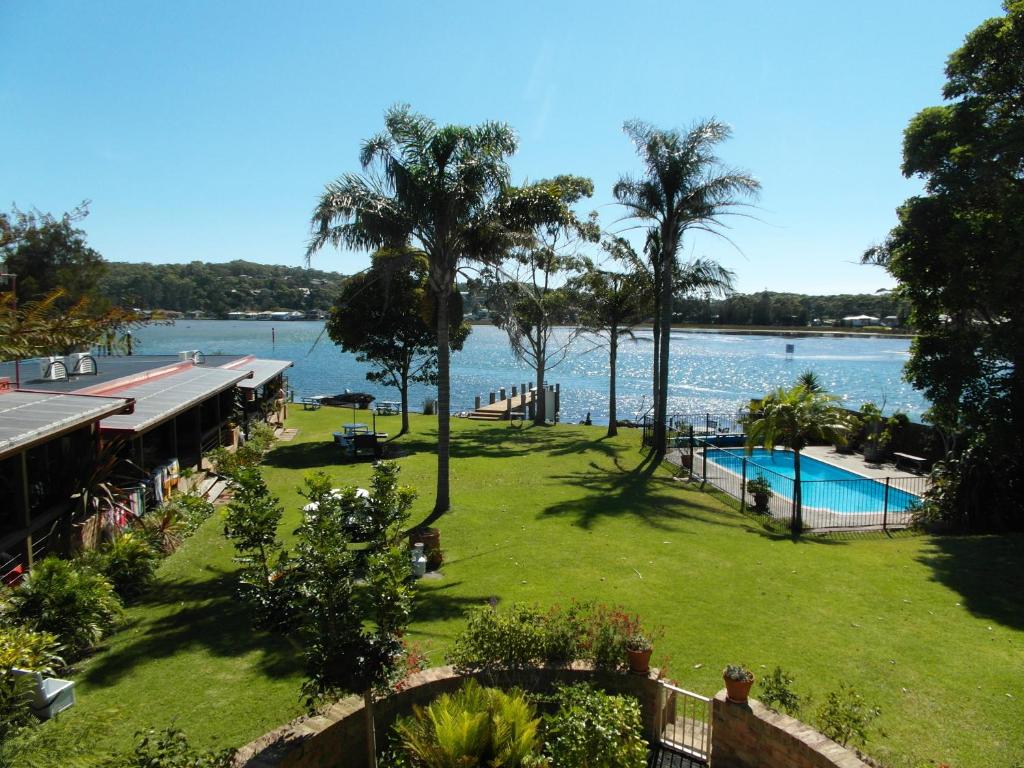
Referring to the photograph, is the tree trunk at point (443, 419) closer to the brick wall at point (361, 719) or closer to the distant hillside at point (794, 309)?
the brick wall at point (361, 719)

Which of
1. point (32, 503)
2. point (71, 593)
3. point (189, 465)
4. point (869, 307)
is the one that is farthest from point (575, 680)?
point (869, 307)

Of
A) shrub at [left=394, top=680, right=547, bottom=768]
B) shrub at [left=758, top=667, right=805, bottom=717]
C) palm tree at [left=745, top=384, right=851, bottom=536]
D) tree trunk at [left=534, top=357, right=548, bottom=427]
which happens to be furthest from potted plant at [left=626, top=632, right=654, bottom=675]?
tree trunk at [left=534, top=357, right=548, bottom=427]

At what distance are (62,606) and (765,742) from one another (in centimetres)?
872

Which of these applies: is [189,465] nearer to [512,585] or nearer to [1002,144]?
[512,585]

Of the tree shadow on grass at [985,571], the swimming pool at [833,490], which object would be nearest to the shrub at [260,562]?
the tree shadow on grass at [985,571]

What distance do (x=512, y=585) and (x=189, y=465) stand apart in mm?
13319

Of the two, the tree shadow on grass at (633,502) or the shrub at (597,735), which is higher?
the shrub at (597,735)

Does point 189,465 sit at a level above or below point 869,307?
below

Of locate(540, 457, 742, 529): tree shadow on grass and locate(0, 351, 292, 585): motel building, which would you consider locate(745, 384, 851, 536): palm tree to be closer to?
locate(540, 457, 742, 529): tree shadow on grass

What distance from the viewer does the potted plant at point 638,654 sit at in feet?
22.6

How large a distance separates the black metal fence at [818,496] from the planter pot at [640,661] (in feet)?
34.8

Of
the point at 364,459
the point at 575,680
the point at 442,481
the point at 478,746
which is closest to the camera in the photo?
the point at 478,746

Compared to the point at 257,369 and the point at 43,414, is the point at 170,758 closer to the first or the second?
the point at 43,414

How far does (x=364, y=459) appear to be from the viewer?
2242 centimetres
